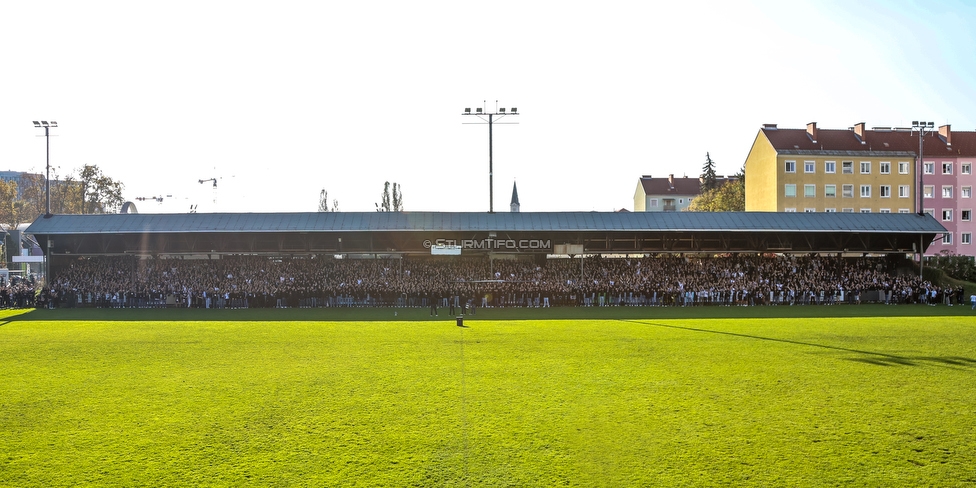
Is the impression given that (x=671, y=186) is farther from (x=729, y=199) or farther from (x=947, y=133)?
(x=947, y=133)

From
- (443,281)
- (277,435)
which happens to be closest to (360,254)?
(443,281)

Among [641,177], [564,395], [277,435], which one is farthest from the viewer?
[641,177]

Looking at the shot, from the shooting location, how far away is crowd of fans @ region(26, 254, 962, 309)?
42.0m

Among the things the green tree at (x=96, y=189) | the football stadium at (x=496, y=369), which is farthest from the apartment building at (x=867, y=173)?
the green tree at (x=96, y=189)

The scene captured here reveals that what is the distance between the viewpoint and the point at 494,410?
1195cm

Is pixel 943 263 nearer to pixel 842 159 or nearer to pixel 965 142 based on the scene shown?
pixel 842 159

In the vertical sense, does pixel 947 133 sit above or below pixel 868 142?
above

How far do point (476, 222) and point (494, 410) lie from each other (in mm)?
35114

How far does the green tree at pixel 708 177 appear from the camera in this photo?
322ft

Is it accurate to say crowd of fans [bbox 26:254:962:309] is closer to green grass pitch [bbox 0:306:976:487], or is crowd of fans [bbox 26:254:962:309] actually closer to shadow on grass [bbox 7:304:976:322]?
shadow on grass [bbox 7:304:976:322]

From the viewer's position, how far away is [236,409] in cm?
1228

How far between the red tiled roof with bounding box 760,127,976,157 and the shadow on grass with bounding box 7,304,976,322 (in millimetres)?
31810

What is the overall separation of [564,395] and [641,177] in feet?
333

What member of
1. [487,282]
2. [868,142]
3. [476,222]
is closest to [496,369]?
[487,282]
